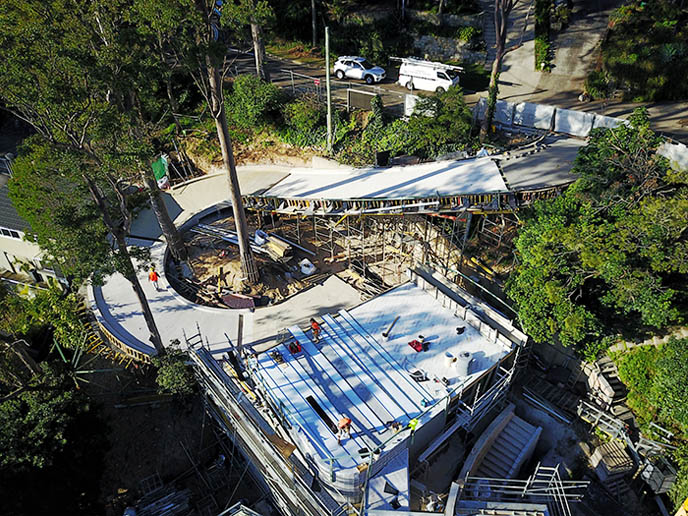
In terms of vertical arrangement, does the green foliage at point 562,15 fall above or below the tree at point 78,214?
above

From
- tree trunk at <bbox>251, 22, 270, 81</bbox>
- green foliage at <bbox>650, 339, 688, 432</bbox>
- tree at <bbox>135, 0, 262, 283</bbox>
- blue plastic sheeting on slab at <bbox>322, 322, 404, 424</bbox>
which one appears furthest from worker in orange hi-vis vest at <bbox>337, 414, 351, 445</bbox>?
tree trunk at <bbox>251, 22, 270, 81</bbox>

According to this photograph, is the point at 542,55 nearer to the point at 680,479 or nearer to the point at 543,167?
the point at 543,167

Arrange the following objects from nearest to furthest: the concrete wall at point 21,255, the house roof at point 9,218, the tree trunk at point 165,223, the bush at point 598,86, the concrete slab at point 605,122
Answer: the tree trunk at point 165,223
the concrete slab at point 605,122
the house roof at point 9,218
the concrete wall at point 21,255
the bush at point 598,86

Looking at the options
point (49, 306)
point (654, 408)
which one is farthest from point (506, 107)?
point (49, 306)

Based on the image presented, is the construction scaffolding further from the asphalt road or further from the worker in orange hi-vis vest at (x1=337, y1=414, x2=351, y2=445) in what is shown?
the asphalt road

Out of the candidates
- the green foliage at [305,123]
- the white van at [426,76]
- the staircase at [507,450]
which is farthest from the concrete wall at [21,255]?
the white van at [426,76]

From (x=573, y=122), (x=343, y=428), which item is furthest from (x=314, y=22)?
(x=343, y=428)

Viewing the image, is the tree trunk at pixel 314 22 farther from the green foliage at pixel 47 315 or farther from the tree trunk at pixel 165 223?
the green foliage at pixel 47 315
